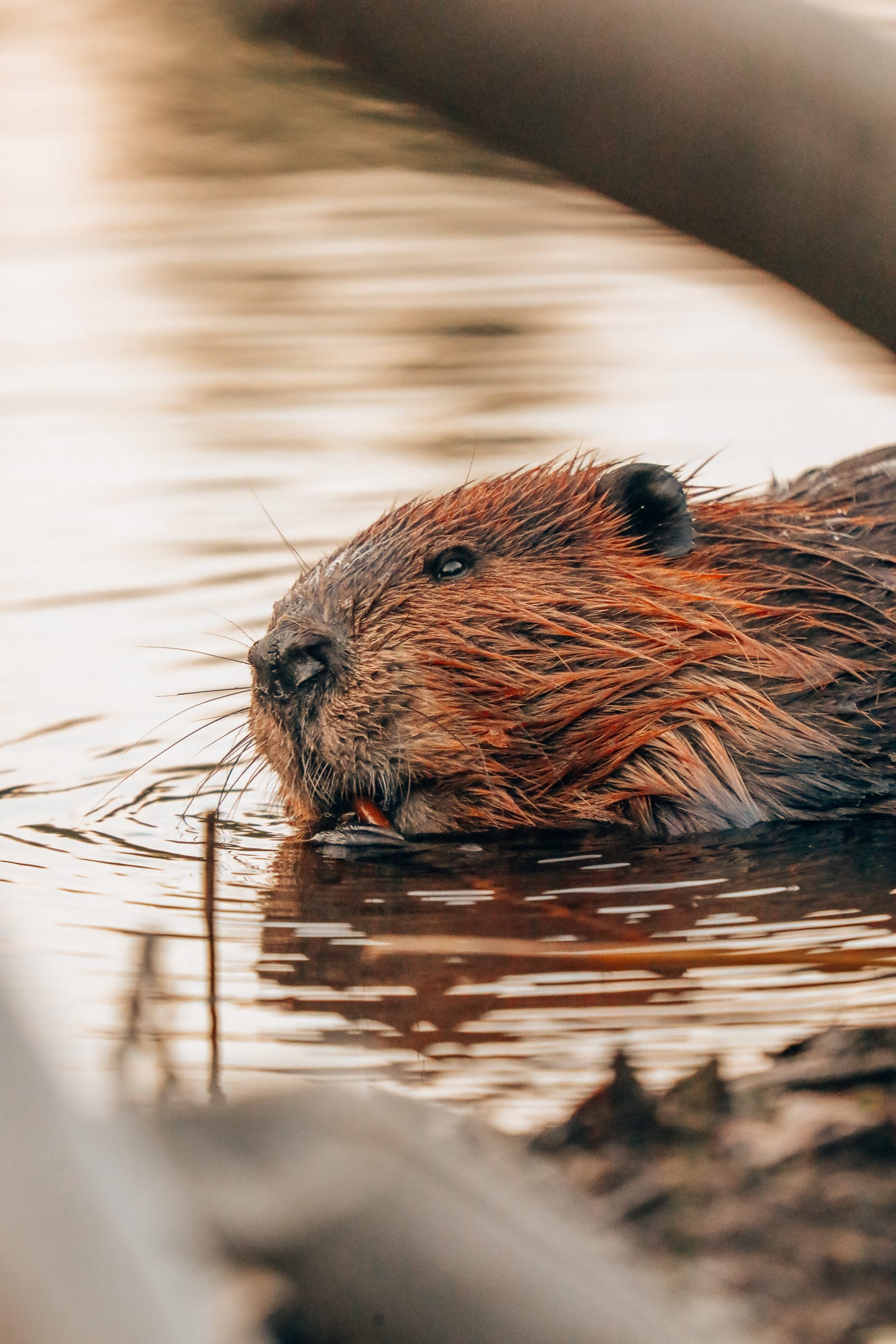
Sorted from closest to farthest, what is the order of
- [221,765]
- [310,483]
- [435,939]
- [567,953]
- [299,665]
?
[567,953] → [435,939] → [299,665] → [221,765] → [310,483]

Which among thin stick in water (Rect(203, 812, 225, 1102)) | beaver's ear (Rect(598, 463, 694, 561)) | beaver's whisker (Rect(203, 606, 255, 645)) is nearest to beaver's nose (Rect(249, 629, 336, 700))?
beaver's ear (Rect(598, 463, 694, 561))

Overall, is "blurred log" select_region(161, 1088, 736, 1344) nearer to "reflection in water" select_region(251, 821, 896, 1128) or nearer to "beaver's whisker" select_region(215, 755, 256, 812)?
"reflection in water" select_region(251, 821, 896, 1128)

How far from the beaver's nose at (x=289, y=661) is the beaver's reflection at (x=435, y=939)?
9.5 inches

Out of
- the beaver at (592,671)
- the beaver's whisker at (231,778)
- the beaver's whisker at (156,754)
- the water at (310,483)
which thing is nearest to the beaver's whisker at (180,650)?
the water at (310,483)

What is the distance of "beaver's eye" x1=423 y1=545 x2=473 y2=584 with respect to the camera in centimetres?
284

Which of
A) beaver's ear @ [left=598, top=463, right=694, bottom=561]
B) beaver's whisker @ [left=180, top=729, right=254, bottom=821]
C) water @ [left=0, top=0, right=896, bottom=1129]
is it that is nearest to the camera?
water @ [left=0, top=0, right=896, bottom=1129]

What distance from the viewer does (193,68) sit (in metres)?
9.02

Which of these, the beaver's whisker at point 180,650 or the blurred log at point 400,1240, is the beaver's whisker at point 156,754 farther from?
the blurred log at point 400,1240

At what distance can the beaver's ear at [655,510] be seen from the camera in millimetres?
2875

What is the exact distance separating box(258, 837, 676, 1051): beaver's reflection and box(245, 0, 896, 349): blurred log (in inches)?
24.1

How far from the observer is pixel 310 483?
14.0ft

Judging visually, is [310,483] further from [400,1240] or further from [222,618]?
[400,1240]

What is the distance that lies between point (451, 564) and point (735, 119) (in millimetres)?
1704

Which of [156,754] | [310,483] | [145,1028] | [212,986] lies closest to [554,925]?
[156,754]
